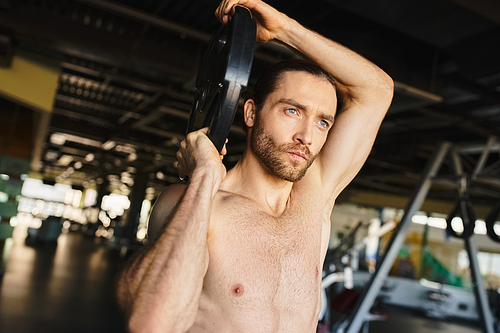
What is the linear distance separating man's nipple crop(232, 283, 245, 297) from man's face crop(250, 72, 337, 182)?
32cm

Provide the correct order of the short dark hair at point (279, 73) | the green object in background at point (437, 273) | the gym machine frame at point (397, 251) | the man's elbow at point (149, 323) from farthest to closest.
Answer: the green object in background at point (437, 273), the gym machine frame at point (397, 251), the short dark hair at point (279, 73), the man's elbow at point (149, 323)

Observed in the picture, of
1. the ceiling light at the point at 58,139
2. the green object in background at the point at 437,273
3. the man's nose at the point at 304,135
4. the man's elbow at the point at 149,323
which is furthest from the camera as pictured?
the green object in background at the point at 437,273

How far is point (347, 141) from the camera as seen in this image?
1.37m

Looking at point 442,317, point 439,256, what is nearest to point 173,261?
point 442,317

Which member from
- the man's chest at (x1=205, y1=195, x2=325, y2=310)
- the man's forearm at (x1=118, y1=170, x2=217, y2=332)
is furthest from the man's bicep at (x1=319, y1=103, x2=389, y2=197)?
the man's forearm at (x1=118, y1=170, x2=217, y2=332)

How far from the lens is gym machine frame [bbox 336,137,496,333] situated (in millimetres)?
4730

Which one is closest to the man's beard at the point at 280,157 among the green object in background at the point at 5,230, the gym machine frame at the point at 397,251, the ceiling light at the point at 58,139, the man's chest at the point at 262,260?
the man's chest at the point at 262,260

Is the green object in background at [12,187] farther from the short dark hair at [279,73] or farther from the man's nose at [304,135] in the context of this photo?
the man's nose at [304,135]

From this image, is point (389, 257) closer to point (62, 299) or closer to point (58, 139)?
point (62, 299)

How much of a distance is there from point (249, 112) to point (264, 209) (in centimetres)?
30

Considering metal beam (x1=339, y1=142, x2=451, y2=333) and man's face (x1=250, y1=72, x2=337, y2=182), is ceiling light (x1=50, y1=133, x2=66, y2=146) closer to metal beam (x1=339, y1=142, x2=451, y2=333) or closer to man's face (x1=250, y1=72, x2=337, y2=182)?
metal beam (x1=339, y1=142, x2=451, y2=333)

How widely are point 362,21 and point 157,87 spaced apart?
2737mm

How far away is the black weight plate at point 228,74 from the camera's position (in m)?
0.91

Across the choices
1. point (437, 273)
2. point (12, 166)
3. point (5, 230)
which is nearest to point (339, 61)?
point (12, 166)
